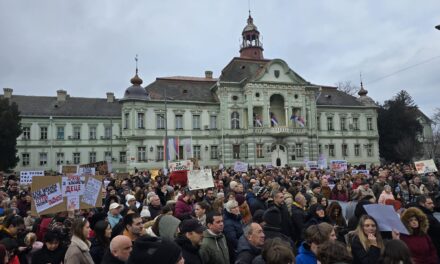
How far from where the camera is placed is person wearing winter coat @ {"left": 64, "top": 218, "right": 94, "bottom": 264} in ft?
14.7

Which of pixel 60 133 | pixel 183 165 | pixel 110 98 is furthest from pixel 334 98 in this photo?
pixel 60 133

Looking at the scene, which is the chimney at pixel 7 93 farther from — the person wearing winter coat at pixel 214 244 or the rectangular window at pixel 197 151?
the person wearing winter coat at pixel 214 244

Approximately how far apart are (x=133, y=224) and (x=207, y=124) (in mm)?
40402

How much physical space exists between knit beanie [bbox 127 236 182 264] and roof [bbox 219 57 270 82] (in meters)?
43.0

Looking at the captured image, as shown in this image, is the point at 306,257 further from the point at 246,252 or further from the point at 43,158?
the point at 43,158

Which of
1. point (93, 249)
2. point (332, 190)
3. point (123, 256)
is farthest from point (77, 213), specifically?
point (332, 190)

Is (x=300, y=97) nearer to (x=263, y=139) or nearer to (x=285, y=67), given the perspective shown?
(x=285, y=67)

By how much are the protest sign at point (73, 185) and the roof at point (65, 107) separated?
43360 millimetres

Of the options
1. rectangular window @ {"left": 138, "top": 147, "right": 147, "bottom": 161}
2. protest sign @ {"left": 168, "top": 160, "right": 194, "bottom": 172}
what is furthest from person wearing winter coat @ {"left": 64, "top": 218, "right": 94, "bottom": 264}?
rectangular window @ {"left": 138, "top": 147, "right": 147, "bottom": 161}

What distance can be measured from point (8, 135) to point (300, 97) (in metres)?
35.8

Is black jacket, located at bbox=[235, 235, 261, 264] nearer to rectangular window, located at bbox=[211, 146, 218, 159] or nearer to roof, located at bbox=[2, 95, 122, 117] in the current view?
rectangular window, located at bbox=[211, 146, 218, 159]

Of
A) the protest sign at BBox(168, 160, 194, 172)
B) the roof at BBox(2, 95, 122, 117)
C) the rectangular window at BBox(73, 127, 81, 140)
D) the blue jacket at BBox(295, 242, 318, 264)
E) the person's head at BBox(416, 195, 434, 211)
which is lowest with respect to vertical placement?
the blue jacket at BBox(295, 242, 318, 264)

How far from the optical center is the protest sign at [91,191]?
9.15 metres

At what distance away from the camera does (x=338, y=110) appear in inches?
2046
